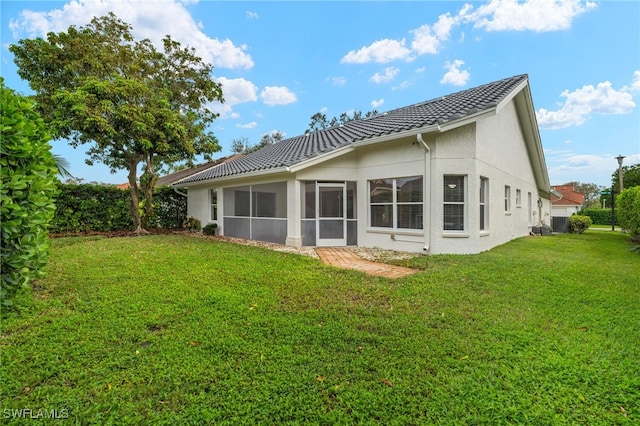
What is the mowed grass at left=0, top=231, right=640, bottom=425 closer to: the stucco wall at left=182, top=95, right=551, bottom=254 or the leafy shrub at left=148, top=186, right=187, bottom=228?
the stucco wall at left=182, top=95, right=551, bottom=254

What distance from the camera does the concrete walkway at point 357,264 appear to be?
7.02 m

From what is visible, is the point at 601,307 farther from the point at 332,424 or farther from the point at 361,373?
the point at 332,424

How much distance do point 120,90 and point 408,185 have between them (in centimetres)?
1131

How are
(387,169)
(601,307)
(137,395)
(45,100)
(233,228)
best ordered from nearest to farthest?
(137,395), (601,307), (387,169), (45,100), (233,228)

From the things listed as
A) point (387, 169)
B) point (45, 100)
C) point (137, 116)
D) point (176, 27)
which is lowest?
point (387, 169)

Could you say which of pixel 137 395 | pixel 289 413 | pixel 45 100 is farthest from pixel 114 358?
pixel 45 100

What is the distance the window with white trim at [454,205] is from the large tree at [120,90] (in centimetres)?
1082

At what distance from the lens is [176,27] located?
14539 mm

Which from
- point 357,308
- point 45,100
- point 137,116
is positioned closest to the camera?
point 357,308

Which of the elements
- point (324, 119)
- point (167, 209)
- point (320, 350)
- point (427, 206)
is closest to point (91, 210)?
point (167, 209)

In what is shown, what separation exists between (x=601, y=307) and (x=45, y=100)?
19.1m

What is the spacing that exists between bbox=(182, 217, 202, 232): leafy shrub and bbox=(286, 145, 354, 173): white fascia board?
28.2ft

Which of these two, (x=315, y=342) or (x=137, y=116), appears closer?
(x=315, y=342)

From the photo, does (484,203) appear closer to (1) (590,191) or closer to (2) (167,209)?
(2) (167,209)
